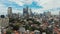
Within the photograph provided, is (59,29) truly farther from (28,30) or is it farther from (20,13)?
(20,13)

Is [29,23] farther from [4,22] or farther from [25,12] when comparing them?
[4,22]

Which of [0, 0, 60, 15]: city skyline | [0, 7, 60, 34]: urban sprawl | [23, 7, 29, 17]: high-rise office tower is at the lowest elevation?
[0, 7, 60, 34]: urban sprawl

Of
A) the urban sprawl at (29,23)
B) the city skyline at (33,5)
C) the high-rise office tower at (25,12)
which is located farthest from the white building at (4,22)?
the high-rise office tower at (25,12)

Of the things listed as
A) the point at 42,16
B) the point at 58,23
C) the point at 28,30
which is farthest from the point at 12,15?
the point at 58,23

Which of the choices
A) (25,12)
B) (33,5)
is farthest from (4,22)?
(33,5)

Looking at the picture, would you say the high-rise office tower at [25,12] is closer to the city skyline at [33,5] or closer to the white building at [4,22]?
the city skyline at [33,5]

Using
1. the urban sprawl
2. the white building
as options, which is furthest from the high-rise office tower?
the white building

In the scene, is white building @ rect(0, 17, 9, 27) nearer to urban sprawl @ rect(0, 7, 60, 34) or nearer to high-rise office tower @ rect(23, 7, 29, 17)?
urban sprawl @ rect(0, 7, 60, 34)

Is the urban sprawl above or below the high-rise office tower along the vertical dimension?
below
